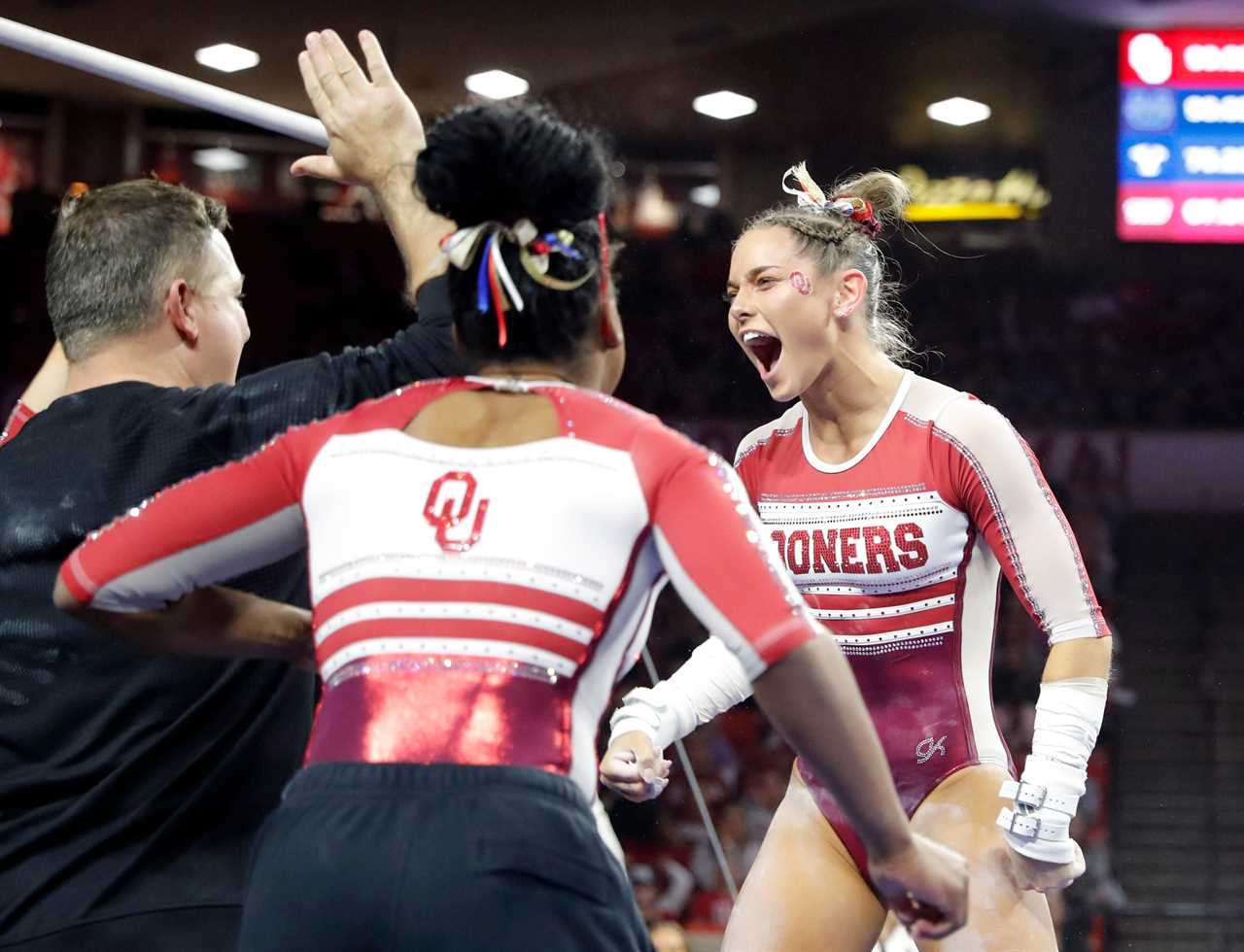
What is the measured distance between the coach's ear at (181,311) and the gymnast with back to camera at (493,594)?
1.90 feet

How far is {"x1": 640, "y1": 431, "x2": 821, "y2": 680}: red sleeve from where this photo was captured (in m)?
1.35

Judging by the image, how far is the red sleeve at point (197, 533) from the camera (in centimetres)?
148

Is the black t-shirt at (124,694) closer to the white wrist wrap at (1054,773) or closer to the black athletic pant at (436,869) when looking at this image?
the black athletic pant at (436,869)

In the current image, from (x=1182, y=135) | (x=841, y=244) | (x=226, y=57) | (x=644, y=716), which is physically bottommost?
(x=644, y=716)

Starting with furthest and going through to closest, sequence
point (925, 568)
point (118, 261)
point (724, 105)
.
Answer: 1. point (724, 105)
2. point (925, 568)
3. point (118, 261)

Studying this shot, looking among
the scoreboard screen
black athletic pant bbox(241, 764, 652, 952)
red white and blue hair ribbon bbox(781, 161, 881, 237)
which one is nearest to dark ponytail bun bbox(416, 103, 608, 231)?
black athletic pant bbox(241, 764, 652, 952)

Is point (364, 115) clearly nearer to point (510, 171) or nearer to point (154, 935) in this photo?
point (510, 171)

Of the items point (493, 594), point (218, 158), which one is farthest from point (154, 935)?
point (218, 158)

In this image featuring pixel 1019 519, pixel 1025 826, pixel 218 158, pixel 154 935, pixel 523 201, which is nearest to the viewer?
pixel 523 201

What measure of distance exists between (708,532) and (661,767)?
112cm

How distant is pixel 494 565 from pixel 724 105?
930 centimetres

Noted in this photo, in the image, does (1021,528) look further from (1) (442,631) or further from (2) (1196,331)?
(2) (1196,331)

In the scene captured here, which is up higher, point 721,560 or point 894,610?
point 721,560

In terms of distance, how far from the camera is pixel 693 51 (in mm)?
9758
